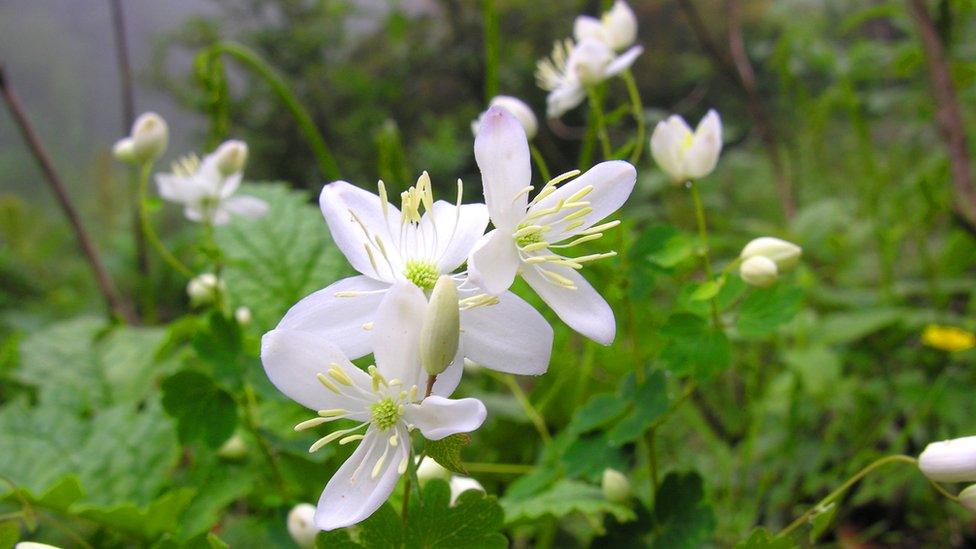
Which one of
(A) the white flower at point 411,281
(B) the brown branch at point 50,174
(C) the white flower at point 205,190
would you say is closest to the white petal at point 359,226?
(A) the white flower at point 411,281

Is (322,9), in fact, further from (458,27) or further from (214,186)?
(214,186)

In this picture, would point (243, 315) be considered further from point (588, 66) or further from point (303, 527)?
point (588, 66)

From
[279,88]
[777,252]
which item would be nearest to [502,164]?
[777,252]

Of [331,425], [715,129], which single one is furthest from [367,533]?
[715,129]

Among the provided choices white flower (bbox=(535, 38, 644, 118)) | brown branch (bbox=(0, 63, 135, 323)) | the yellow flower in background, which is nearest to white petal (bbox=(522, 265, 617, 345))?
white flower (bbox=(535, 38, 644, 118))

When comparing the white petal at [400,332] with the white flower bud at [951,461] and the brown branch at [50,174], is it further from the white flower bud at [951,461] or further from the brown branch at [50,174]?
the brown branch at [50,174]

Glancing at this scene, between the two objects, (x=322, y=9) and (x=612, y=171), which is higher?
(x=612, y=171)
